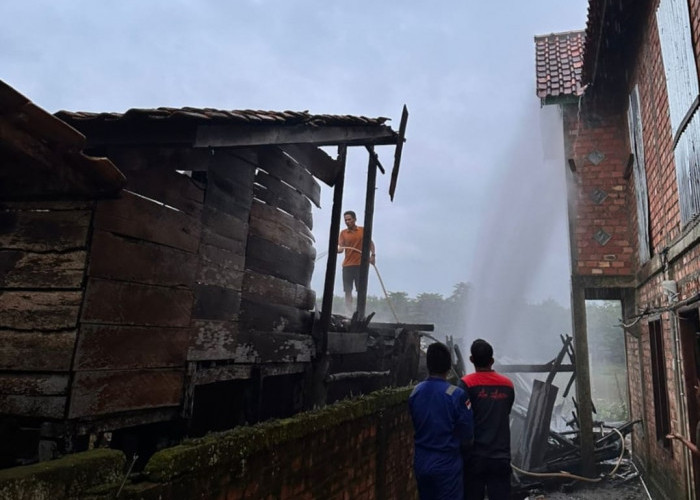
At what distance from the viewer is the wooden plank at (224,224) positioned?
3.51 meters

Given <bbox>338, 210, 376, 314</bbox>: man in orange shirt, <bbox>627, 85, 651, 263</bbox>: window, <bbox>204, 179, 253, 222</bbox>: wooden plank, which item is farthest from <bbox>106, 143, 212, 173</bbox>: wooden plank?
<bbox>627, 85, 651, 263</bbox>: window

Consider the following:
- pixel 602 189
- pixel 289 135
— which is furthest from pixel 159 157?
pixel 602 189

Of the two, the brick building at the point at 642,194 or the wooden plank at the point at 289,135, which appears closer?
the wooden plank at the point at 289,135

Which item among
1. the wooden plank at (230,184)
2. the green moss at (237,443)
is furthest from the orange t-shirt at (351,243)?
the wooden plank at (230,184)

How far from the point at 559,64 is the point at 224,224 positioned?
871 cm

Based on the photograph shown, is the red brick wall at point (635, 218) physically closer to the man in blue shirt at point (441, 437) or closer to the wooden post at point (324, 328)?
the man in blue shirt at point (441, 437)

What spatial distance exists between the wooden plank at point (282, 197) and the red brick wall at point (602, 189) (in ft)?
19.5

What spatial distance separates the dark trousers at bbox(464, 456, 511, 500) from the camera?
13.4 feet

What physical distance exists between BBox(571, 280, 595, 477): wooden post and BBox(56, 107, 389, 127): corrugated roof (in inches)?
258

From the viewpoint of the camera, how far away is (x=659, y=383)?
677 centimetres

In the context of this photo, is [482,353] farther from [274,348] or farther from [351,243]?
[351,243]

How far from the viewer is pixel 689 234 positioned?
4.47 metres

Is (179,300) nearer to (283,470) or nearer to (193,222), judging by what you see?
(193,222)

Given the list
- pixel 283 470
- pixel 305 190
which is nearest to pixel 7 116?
pixel 283 470
